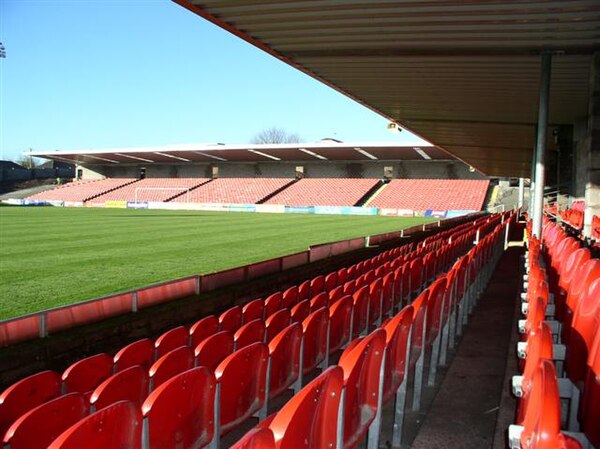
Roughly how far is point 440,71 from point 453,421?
6.76 m

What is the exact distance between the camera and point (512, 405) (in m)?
2.92

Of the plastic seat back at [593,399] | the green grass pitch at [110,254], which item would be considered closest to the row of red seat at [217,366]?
the plastic seat back at [593,399]

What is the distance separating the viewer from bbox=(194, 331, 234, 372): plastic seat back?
2.85 meters

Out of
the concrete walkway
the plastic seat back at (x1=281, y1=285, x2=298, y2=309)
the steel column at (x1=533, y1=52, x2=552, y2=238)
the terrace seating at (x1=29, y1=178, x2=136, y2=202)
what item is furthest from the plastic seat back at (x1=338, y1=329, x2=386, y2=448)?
the terrace seating at (x1=29, y1=178, x2=136, y2=202)

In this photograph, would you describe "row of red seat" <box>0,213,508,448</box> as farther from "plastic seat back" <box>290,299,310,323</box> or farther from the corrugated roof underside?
the corrugated roof underside

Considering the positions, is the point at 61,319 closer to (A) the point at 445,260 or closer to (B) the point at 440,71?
(A) the point at 445,260

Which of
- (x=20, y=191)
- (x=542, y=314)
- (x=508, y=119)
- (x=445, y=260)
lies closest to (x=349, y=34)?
(x=445, y=260)

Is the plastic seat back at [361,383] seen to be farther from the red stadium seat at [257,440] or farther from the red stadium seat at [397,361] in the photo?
the red stadium seat at [257,440]

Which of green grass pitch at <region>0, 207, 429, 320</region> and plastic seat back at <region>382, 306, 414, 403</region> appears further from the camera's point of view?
green grass pitch at <region>0, 207, 429, 320</region>

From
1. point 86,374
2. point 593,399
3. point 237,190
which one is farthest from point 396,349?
point 237,190

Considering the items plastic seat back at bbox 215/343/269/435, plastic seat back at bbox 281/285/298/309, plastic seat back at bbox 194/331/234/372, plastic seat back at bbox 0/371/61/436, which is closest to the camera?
plastic seat back at bbox 215/343/269/435

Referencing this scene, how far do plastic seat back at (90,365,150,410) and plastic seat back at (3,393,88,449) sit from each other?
11cm

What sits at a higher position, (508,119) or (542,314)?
(508,119)

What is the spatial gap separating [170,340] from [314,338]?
99 cm
